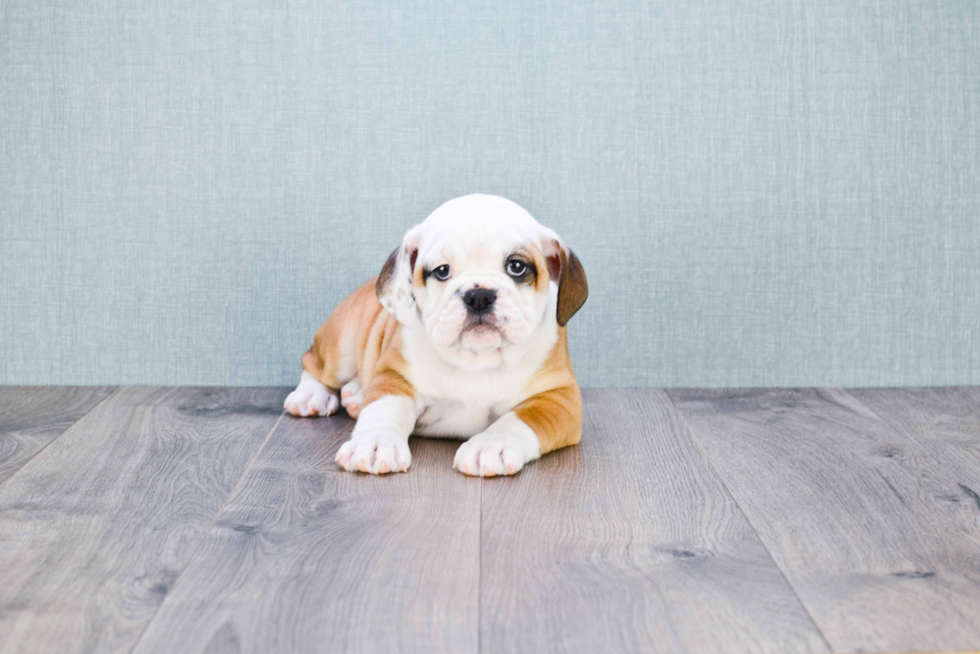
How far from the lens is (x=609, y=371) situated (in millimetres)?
2385

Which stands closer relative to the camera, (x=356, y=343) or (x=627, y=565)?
(x=627, y=565)

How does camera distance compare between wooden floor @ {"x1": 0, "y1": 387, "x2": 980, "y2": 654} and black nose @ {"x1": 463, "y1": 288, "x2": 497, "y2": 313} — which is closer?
wooden floor @ {"x1": 0, "y1": 387, "x2": 980, "y2": 654}

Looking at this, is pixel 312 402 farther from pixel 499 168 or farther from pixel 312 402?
pixel 499 168

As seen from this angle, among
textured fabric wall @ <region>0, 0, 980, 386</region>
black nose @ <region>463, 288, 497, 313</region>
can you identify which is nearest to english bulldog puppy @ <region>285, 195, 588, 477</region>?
black nose @ <region>463, 288, 497, 313</region>

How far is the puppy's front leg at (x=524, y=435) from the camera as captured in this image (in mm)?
1548

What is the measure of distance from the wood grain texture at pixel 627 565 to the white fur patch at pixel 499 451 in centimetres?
3

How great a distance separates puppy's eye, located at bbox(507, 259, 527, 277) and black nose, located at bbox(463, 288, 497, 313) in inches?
3.1

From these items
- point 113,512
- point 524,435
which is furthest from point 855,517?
point 113,512

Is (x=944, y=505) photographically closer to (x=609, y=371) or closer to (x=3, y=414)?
(x=609, y=371)

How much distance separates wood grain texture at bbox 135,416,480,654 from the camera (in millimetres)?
999

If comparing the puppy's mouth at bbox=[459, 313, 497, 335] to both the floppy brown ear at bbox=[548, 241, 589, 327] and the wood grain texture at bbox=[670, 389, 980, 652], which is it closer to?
the floppy brown ear at bbox=[548, 241, 589, 327]

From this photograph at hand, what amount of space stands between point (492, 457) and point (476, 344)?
22 centimetres

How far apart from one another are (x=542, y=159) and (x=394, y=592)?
146 centimetres

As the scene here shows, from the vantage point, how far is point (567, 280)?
1684mm
